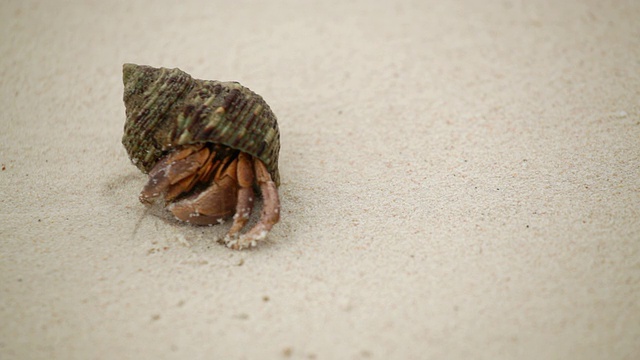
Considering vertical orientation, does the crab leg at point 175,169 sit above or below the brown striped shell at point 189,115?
below

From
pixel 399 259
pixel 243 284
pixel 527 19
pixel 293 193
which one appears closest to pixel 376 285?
pixel 399 259

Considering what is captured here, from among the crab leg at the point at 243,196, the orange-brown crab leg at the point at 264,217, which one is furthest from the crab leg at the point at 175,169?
the orange-brown crab leg at the point at 264,217

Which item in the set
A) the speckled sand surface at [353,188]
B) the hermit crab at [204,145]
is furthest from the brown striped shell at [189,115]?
the speckled sand surface at [353,188]

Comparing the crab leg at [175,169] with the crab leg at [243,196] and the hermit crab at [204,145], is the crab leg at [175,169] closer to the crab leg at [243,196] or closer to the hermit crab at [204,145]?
the hermit crab at [204,145]

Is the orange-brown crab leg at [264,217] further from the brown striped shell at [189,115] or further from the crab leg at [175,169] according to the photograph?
the crab leg at [175,169]

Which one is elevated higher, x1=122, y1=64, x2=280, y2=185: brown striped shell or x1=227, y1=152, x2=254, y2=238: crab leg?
x1=122, y1=64, x2=280, y2=185: brown striped shell

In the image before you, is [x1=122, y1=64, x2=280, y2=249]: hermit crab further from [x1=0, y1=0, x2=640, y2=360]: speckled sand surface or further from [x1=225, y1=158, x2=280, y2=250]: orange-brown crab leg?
[x1=0, y1=0, x2=640, y2=360]: speckled sand surface

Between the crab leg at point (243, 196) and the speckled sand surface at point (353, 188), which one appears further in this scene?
the crab leg at point (243, 196)

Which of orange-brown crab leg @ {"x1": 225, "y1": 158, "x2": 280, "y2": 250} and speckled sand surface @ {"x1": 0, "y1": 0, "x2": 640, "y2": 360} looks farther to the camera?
orange-brown crab leg @ {"x1": 225, "y1": 158, "x2": 280, "y2": 250}

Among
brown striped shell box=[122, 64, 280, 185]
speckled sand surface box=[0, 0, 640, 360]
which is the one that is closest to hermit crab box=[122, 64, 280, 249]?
brown striped shell box=[122, 64, 280, 185]

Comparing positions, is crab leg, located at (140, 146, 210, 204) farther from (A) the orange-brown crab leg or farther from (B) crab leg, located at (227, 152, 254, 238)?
(A) the orange-brown crab leg
